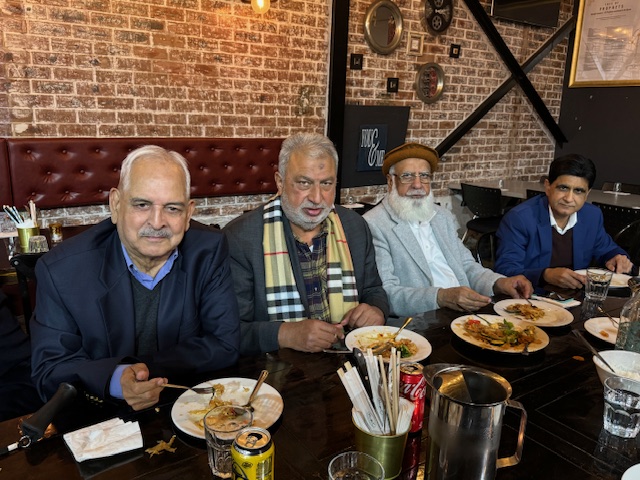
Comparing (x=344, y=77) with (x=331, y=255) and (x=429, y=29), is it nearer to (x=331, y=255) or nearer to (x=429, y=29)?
(x=429, y=29)

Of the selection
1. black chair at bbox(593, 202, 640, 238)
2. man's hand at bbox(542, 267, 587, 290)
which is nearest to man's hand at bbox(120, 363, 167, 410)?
man's hand at bbox(542, 267, 587, 290)

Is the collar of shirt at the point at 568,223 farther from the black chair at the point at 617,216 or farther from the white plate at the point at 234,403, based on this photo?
the white plate at the point at 234,403

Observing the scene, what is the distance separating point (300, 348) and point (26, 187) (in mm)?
2888

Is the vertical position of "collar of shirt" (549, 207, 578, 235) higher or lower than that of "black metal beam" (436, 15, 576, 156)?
lower

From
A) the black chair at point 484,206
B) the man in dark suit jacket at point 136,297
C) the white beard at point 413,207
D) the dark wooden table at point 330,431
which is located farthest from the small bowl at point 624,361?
the black chair at point 484,206

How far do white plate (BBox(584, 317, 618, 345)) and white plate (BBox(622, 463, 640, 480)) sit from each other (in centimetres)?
76

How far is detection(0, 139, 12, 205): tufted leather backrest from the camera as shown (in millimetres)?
3371

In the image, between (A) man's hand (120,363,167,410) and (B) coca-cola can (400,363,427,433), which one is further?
(A) man's hand (120,363,167,410)

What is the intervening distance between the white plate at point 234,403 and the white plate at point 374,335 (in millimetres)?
371

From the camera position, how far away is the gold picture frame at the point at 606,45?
5.89 m

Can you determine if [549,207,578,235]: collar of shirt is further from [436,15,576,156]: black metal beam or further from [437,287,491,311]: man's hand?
[436,15,576,156]: black metal beam

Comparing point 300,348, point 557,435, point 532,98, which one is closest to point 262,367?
point 300,348

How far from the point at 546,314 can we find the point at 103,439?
161 centimetres

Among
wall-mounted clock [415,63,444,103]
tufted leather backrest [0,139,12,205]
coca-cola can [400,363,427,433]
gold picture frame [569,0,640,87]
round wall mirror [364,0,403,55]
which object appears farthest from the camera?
gold picture frame [569,0,640,87]
